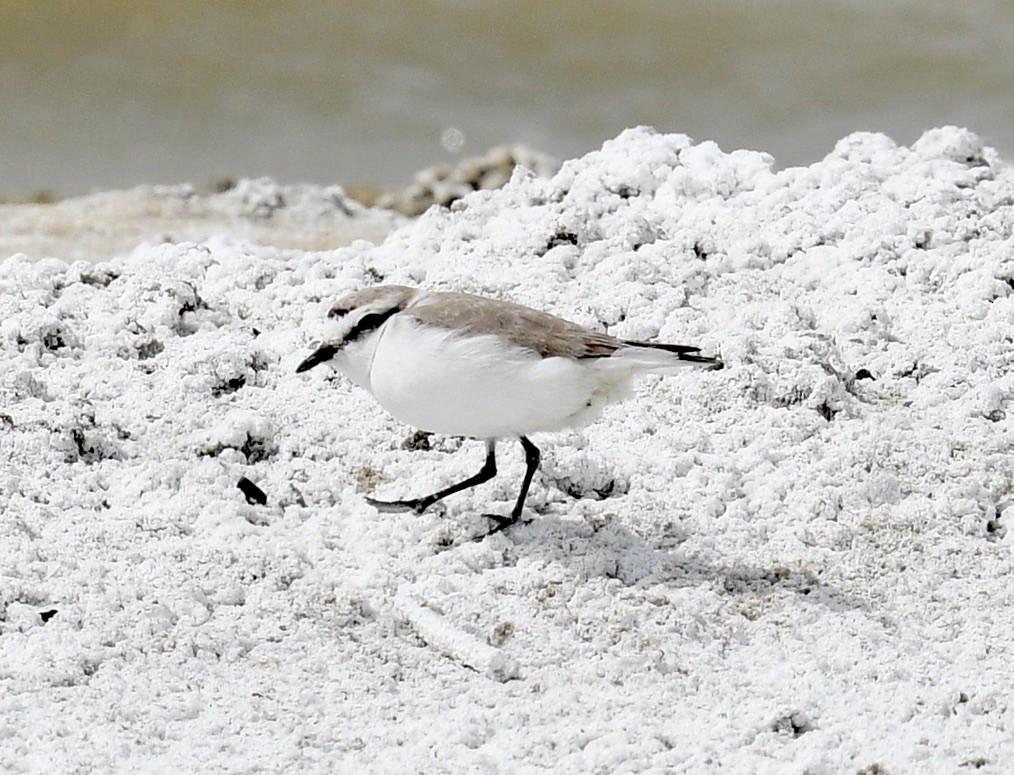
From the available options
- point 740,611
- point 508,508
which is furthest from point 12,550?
point 740,611

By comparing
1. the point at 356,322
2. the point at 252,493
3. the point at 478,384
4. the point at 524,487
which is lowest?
the point at 252,493

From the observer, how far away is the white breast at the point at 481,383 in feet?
15.7

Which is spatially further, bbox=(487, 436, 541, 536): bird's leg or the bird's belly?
bbox=(487, 436, 541, 536): bird's leg

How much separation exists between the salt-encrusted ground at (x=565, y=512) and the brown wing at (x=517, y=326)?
2.23 feet

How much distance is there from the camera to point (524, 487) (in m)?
5.12

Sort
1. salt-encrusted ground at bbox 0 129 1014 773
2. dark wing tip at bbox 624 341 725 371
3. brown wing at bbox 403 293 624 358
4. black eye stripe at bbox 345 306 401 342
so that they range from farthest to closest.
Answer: black eye stripe at bbox 345 306 401 342
brown wing at bbox 403 293 624 358
dark wing tip at bbox 624 341 725 371
salt-encrusted ground at bbox 0 129 1014 773

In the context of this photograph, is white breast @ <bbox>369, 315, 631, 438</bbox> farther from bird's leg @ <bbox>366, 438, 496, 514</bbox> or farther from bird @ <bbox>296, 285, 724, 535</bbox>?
bird's leg @ <bbox>366, 438, 496, 514</bbox>

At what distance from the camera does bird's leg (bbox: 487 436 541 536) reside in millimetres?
5105

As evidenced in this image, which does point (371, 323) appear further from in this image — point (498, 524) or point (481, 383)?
point (498, 524)

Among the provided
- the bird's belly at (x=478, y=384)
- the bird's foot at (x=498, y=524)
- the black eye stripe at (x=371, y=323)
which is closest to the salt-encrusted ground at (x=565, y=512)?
the bird's foot at (x=498, y=524)

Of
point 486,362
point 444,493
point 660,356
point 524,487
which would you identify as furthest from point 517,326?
point 444,493

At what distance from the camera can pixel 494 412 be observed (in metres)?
4.84

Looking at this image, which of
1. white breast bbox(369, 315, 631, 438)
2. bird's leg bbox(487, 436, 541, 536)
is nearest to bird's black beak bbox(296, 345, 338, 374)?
white breast bbox(369, 315, 631, 438)

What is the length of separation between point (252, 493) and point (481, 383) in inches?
40.9
